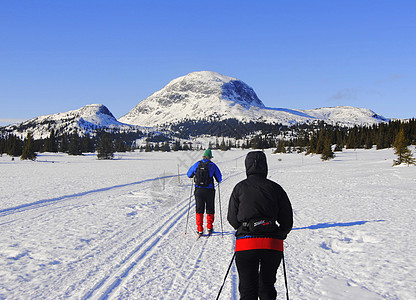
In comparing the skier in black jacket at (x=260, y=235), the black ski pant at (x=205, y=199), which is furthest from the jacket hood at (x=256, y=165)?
the black ski pant at (x=205, y=199)

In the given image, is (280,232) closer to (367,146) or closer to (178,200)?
(178,200)

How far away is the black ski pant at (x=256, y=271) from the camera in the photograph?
328 centimetres

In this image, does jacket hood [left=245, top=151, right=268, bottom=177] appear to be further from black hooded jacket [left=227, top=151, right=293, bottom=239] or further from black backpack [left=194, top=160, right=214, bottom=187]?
black backpack [left=194, top=160, right=214, bottom=187]

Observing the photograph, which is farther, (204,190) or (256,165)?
(204,190)

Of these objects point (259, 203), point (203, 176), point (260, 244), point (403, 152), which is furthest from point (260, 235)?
point (403, 152)

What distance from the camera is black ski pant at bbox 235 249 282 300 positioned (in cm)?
328

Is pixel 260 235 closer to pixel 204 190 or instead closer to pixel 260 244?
pixel 260 244

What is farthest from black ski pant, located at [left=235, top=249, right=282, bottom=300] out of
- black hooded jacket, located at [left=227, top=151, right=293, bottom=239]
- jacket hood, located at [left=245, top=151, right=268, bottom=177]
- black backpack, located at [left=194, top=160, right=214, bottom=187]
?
black backpack, located at [left=194, top=160, right=214, bottom=187]

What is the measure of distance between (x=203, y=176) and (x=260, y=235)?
15.5 ft

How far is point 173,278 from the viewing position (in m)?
5.12

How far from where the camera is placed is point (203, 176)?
8.00 m

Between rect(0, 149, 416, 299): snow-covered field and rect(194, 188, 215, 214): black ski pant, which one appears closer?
rect(0, 149, 416, 299): snow-covered field

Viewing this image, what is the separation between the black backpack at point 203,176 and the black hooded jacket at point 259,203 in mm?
4356

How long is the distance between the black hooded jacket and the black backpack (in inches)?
171
